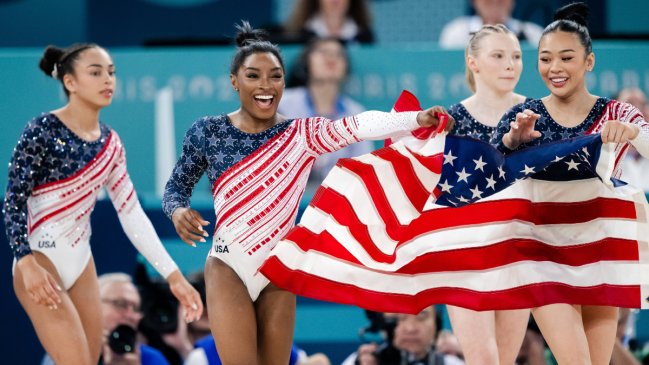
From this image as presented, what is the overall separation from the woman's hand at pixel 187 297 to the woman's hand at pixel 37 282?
1.97 feet

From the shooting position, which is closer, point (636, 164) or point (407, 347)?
point (407, 347)

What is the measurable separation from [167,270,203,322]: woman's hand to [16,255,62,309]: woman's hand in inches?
23.7

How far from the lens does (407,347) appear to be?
702cm

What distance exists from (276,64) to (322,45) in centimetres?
302

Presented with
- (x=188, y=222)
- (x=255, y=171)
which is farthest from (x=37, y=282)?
(x=255, y=171)

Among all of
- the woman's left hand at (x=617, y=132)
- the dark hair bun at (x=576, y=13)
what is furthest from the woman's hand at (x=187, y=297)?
the dark hair bun at (x=576, y=13)

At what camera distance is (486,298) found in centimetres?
562

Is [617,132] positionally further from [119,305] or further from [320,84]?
[320,84]

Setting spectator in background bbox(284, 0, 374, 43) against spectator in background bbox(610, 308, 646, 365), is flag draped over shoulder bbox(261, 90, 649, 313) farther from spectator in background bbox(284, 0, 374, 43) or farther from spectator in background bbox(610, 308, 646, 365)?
spectator in background bbox(284, 0, 374, 43)

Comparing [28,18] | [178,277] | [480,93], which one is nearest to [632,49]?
[480,93]

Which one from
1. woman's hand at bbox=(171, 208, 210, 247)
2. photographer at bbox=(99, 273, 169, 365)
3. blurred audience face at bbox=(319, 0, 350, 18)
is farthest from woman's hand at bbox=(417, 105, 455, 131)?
blurred audience face at bbox=(319, 0, 350, 18)

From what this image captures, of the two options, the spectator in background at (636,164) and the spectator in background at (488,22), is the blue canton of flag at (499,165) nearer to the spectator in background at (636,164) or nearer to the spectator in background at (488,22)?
the spectator in background at (636,164)

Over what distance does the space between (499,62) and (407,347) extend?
186cm

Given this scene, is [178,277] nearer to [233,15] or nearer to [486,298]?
[486,298]
